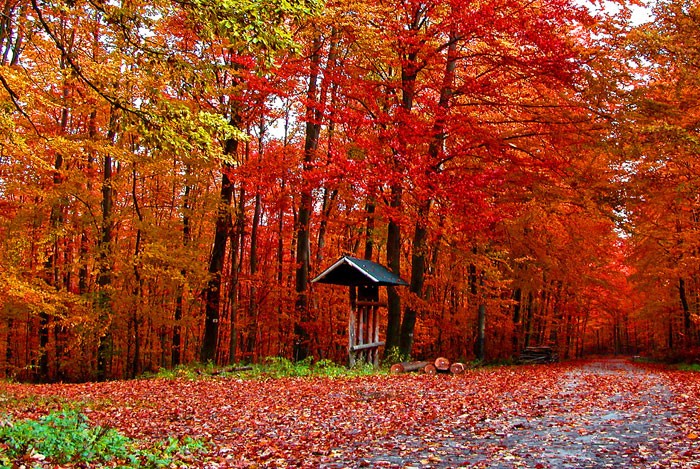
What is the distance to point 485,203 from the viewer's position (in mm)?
14266

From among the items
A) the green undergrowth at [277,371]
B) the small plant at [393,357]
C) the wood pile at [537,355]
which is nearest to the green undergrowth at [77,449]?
the green undergrowth at [277,371]

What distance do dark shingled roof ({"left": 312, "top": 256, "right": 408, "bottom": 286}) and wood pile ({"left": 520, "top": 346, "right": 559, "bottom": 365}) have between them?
11.7 meters

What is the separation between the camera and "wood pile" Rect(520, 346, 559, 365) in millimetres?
23875

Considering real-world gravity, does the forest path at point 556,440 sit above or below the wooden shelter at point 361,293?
below

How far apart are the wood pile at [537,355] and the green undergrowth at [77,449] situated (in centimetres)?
2025

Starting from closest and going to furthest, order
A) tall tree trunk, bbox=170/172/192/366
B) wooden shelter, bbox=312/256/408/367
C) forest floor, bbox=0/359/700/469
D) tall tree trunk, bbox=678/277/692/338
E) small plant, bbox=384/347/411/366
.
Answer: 1. forest floor, bbox=0/359/700/469
2. wooden shelter, bbox=312/256/408/367
3. small plant, bbox=384/347/411/366
4. tall tree trunk, bbox=170/172/192/366
5. tall tree trunk, bbox=678/277/692/338

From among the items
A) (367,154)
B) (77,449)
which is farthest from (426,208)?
(77,449)

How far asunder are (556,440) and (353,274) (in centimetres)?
846

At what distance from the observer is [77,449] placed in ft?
17.5

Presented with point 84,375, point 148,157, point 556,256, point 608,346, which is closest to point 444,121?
point 148,157

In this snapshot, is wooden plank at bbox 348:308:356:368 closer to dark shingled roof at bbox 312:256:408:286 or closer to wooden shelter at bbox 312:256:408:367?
wooden shelter at bbox 312:256:408:367

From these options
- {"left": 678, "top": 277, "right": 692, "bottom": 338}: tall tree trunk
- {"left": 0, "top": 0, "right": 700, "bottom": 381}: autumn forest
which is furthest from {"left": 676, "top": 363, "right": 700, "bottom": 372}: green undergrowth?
{"left": 678, "top": 277, "right": 692, "bottom": 338}: tall tree trunk

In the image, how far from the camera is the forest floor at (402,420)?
19.6 feet

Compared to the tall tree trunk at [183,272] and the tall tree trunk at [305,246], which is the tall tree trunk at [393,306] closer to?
the tall tree trunk at [305,246]
